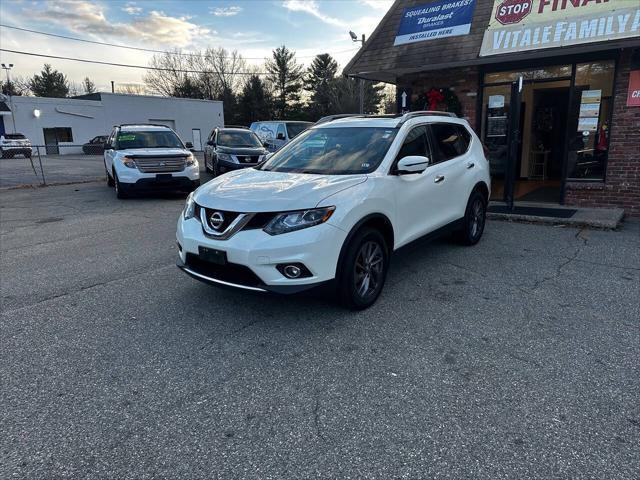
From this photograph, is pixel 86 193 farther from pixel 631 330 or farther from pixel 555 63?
pixel 631 330

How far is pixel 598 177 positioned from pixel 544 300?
230 inches

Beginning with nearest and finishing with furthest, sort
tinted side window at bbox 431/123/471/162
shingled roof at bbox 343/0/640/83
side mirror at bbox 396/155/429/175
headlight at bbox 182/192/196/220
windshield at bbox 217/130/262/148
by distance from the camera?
headlight at bbox 182/192/196/220 → side mirror at bbox 396/155/429/175 → tinted side window at bbox 431/123/471/162 → shingled roof at bbox 343/0/640/83 → windshield at bbox 217/130/262/148

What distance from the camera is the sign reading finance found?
948 cm

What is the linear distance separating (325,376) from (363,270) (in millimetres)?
1248

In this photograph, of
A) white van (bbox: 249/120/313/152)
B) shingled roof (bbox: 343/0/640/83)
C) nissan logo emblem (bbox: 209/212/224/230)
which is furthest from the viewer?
white van (bbox: 249/120/313/152)

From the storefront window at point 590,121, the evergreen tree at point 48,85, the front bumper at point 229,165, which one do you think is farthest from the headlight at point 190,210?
the evergreen tree at point 48,85

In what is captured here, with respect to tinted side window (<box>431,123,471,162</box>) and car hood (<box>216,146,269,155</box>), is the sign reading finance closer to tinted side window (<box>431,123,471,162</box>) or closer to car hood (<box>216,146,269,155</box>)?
tinted side window (<box>431,123,471,162</box>)

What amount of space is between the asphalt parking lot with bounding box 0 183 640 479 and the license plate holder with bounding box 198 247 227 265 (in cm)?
58

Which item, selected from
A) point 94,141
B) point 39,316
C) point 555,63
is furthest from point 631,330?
point 94,141

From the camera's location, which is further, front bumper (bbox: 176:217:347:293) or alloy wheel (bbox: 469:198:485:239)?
alloy wheel (bbox: 469:198:485:239)

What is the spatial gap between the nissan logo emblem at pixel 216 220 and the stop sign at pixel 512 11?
7830 mm

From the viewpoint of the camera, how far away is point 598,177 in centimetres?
894

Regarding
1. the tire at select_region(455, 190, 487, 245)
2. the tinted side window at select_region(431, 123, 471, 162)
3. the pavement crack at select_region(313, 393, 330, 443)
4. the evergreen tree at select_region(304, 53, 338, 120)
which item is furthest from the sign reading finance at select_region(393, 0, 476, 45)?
the evergreen tree at select_region(304, 53, 338, 120)

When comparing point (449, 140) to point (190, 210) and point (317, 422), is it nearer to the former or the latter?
point (190, 210)
